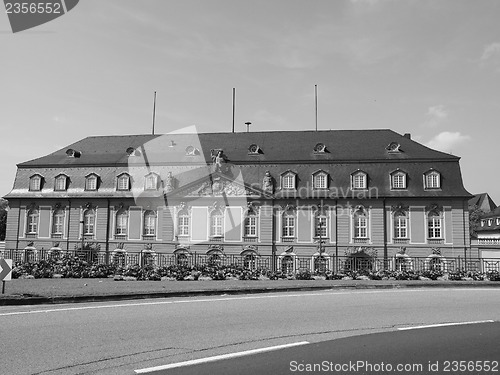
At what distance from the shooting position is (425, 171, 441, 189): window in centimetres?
3853

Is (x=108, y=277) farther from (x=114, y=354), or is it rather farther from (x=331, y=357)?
(x=331, y=357)

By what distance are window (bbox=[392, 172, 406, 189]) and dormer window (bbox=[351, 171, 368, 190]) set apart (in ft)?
7.73

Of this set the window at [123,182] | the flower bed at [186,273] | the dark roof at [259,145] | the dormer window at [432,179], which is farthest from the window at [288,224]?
the flower bed at [186,273]

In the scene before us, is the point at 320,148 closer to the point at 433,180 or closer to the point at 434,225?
the point at 433,180

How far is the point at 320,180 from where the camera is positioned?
40188 millimetres

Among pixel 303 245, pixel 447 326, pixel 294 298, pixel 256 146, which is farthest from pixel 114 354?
pixel 256 146

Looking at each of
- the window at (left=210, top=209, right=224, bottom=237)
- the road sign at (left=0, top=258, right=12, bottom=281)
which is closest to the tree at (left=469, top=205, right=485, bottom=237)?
the window at (left=210, top=209, right=224, bottom=237)

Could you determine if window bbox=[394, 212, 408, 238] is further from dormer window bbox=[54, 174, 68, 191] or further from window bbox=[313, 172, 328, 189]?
dormer window bbox=[54, 174, 68, 191]

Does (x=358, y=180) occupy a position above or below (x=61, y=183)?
above

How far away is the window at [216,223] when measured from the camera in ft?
134

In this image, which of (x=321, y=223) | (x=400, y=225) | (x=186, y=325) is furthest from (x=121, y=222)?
(x=186, y=325)

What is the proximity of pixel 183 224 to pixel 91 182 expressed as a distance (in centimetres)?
1011

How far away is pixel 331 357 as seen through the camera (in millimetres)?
6520

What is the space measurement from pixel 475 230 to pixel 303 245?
5843 cm
